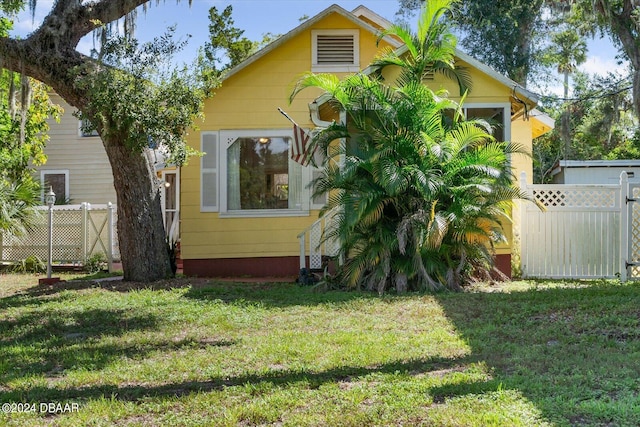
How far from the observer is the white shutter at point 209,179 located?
1270 centimetres

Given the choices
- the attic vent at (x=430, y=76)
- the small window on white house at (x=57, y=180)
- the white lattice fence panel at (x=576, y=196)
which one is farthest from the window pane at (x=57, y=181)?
the white lattice fence panel at (x=576, y=196)

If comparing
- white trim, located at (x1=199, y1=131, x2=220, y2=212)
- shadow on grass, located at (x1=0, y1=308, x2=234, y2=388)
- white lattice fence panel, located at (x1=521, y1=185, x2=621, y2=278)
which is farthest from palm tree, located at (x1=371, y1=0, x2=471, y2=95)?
shadow on grass, located at (x1=0, y1=308, x2=234, y2=388)

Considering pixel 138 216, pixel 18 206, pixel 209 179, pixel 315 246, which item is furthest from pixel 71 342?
pixel 18 206

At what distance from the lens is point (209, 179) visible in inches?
500

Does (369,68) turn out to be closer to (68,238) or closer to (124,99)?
(124,99)

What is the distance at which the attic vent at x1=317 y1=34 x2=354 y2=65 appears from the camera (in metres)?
13.1

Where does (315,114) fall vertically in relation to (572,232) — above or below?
above

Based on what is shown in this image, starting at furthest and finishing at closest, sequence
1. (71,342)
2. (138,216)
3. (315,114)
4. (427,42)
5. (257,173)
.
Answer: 1. (257,173)
2. (315,114)
3. (138,216)
4. (427,42)
5. (71,342)

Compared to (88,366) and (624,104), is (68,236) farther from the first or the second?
(624,104)

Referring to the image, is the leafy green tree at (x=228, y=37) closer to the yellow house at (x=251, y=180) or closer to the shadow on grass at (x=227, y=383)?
the yellow house at (x=251, y=180)

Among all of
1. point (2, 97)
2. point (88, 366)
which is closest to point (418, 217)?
point (88, 366)

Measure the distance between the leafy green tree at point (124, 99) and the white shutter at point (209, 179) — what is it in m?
1.32

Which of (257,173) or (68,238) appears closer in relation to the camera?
(257,173)

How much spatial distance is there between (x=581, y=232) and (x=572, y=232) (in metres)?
0.14
